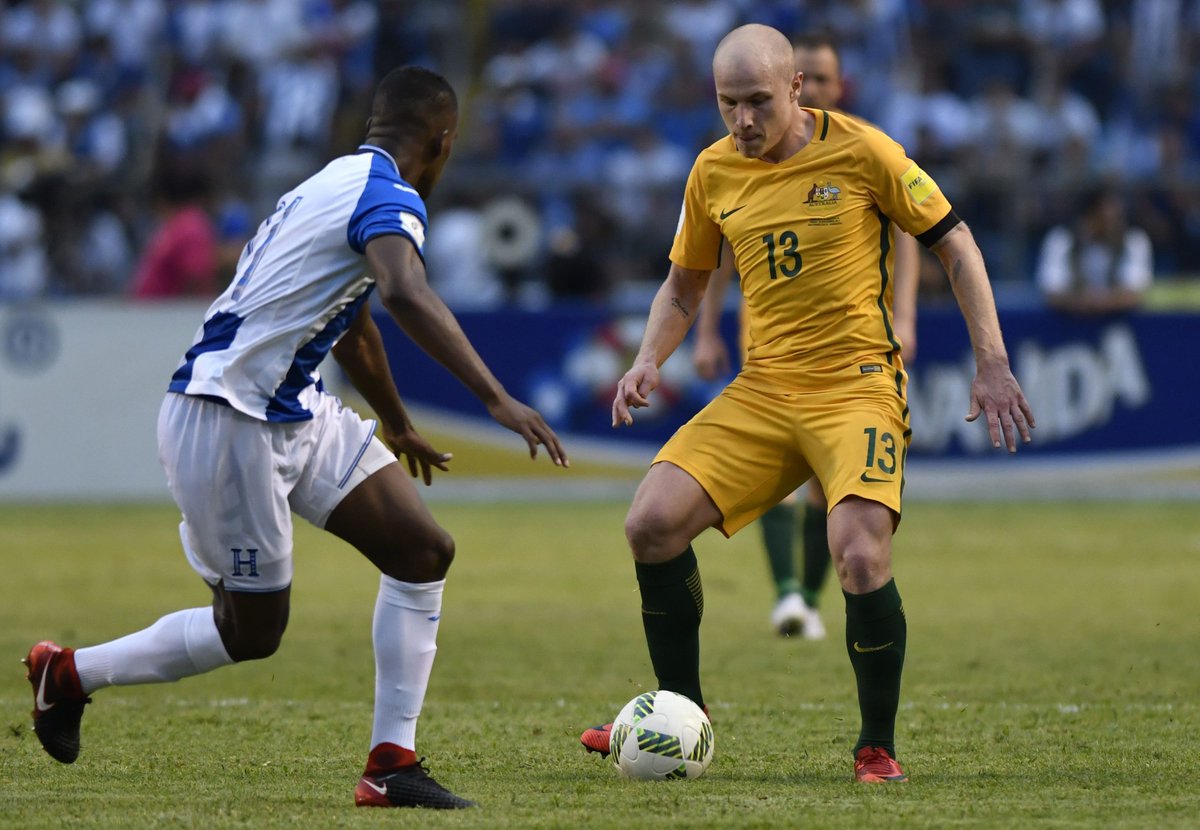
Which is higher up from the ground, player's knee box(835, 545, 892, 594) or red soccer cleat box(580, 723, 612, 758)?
player's knee box(835, 545, 892, 594)

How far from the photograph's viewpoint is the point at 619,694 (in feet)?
25.7

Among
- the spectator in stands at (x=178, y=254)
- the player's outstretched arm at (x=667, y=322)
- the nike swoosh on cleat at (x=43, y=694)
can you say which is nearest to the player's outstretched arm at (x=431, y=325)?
the player's outstretched arm at (x=667, y=322)

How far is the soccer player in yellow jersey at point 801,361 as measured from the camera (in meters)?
5.95

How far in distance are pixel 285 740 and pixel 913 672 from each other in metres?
3.11

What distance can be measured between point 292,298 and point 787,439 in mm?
1795

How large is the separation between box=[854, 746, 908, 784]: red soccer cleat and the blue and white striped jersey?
2.06m

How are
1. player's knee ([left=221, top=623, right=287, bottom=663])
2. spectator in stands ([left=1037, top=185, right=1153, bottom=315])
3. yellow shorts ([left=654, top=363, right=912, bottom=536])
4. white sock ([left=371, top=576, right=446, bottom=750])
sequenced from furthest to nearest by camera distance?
spectator in stands ([left=1037, top=185, right=1153, bottom=315]), yellow shorts ([left=654, top=363, right=912, bottom=536]), player's knee ([left=221, top=623, right=287, bottom=663]), white sock ([left=371, top=576, right=446, bottom=750])

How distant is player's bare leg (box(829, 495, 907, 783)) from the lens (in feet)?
19.3

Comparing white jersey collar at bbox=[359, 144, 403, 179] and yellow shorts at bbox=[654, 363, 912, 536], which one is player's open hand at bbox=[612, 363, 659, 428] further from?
white jersey collar at bbox=[359, 144, 403, 179]

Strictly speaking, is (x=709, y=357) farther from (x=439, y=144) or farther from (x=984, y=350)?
(x=439, y=144)

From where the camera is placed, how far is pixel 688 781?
19.4ft

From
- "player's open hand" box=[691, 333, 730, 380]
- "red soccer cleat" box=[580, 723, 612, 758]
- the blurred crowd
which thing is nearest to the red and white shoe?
"red soccer cleat" box=[580, 723, 612, 758]

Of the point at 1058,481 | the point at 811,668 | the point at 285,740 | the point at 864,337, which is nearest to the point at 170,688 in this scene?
the point at 285,740

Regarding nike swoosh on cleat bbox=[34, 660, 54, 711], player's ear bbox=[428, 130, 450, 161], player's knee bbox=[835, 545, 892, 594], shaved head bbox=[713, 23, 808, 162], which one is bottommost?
nike swoosh on cleat bbox=[34, 660, 54, 711]
